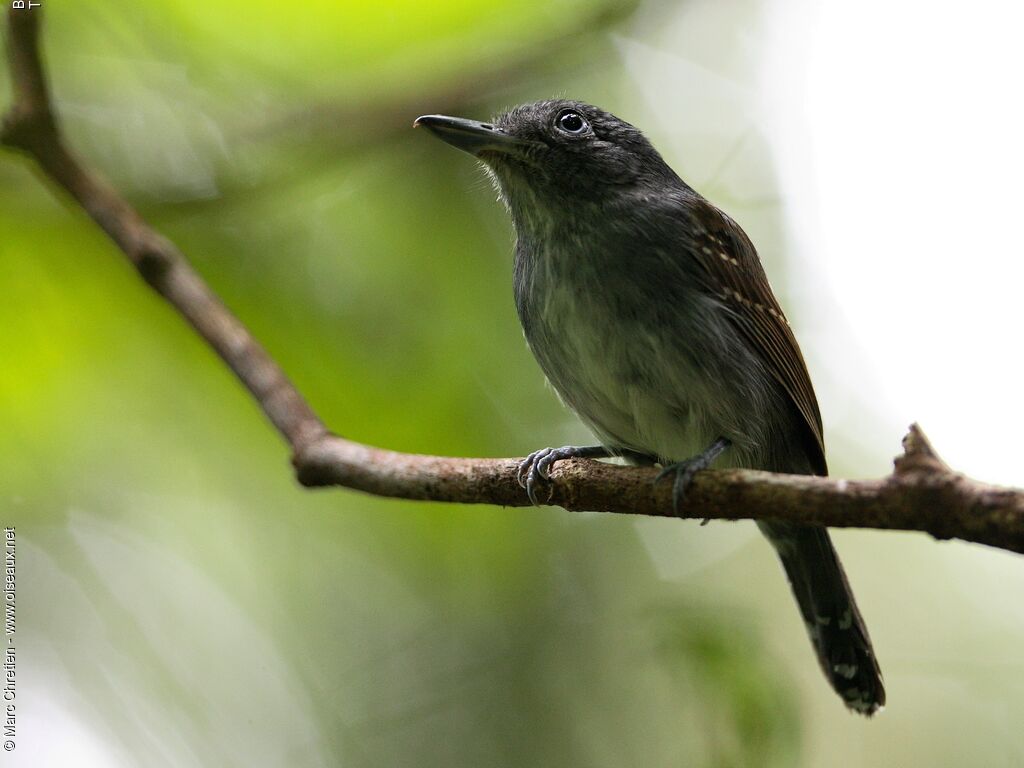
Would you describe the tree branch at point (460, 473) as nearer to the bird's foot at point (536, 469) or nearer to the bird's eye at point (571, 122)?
the bird's foot at point (536, 469)

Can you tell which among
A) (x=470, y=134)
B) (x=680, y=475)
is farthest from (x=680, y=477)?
(x=470, y=134)

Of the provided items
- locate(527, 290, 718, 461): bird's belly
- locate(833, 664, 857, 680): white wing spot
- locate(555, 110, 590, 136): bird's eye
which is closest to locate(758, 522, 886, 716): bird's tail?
locate(833, 664, 857, 680): white wing spot

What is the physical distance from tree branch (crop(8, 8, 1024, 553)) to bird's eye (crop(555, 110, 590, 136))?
1.57 meters

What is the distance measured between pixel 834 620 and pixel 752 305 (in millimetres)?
1297

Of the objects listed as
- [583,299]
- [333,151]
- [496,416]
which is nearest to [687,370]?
[583,299]

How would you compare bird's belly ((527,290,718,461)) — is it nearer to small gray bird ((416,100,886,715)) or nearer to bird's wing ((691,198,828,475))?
small gray bird ((416,100,886,715))

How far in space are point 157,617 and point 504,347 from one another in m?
2.02

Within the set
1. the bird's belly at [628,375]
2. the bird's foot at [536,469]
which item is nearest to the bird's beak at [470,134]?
the bird's belly at [628,375]

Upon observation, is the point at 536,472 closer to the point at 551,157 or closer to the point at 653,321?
the point at 653,321

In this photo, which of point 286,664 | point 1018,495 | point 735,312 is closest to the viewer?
point 1018,495

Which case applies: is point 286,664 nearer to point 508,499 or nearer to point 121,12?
point 508,499

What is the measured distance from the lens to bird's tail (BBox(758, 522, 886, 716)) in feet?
13.2

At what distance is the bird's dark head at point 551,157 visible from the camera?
12.6 ft

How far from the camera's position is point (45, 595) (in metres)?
4.30
